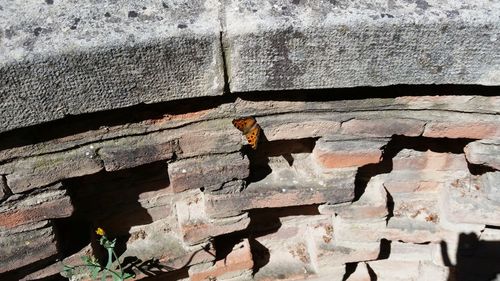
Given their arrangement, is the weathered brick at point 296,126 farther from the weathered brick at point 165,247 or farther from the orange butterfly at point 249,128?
the weathered brick at point 165,247

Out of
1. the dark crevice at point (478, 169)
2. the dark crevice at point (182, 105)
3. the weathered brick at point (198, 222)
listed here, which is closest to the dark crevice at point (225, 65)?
the dark crevice at point (182, 105)

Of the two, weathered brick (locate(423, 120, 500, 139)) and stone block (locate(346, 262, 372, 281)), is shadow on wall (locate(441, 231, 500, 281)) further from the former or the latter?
weathered brick (locate(423, 120, 500, 139))

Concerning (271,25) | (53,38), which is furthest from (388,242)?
(53,38)

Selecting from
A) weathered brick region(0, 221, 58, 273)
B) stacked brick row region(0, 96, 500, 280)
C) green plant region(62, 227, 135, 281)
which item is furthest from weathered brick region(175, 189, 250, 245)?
weathered brick region(0, 221, 58, 273)

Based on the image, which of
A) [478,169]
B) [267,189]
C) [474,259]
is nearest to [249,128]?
[267,189]

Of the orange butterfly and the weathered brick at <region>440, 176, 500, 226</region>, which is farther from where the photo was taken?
the weathered brick at <region>440, 176, 500, 226</region>
